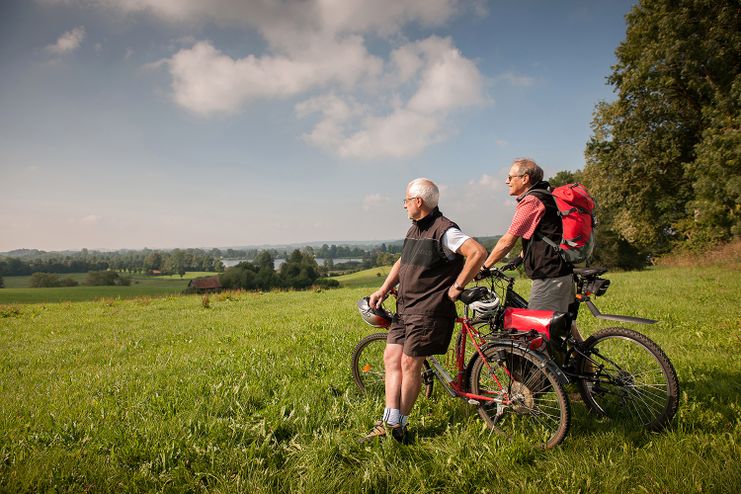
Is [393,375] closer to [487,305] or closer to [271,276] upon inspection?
[487,305]

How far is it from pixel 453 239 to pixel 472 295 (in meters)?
0.57

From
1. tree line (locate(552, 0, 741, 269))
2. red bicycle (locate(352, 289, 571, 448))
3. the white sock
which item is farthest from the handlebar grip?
tree line (locate(552, 0, 741, 269))

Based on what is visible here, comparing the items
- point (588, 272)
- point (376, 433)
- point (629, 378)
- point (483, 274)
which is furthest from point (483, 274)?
point (376, 433)

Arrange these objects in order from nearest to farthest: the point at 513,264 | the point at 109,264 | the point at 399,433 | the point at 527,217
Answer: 1. the point at 399,433
2. the point at 527,217
3. the point at 513,264
4. the point at 109,264

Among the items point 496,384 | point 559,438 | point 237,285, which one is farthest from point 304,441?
point 237,285

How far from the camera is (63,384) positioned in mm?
5301

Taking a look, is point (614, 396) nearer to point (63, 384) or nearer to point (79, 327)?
point (63, 384)

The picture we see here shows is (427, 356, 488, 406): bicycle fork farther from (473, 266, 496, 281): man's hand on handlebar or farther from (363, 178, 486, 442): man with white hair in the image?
(473, 266, 496, 281): man's hand on handlebar

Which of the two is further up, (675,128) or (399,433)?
(675,128)

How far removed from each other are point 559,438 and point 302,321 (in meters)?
7.79

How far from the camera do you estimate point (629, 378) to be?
368cm

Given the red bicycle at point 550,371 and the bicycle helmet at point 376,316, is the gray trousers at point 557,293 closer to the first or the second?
the red bicycle at point 550,371

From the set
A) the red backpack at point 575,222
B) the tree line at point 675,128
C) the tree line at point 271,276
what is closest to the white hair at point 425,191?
the red backpack at point 575,222

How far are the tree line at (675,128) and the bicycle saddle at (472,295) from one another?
2008cm
